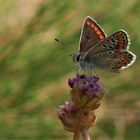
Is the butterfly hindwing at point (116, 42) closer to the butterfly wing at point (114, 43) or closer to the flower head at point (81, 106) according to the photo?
the butterfly wing at point (114, 43)

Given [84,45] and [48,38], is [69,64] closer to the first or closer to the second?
[48,38]

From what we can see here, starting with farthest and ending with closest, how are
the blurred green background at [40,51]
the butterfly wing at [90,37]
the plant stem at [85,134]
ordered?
the blurred green background at [40,51] → the butterfly wing at [90,37] → the plant stem at [85,134]

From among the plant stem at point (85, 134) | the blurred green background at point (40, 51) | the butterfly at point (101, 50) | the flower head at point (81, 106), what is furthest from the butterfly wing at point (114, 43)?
the blurred green background at point (40, 51)

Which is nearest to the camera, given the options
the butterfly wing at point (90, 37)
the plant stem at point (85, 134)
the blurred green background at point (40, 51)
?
the plant stem at point (85, 134)

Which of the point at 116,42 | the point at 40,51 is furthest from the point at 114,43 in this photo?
the point at 40,51

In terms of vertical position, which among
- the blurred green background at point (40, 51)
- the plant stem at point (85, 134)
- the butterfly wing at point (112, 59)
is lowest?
the plant stem at point (85, 134)

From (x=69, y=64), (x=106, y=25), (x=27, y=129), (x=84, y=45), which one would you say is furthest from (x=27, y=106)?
(x=84, y=45)

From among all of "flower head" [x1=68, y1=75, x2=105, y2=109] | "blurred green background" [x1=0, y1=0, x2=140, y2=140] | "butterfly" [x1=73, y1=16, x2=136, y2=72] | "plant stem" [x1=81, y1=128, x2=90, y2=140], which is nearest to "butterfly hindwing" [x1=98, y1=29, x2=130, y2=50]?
"butterfly" [x1=73, y1=16, x2=136, y2=72]

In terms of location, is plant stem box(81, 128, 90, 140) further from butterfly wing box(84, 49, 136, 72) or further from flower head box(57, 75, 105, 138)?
butterfly wing box(84, 49, 136, 72)

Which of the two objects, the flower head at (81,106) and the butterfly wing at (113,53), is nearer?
the flower head at (81,106)
